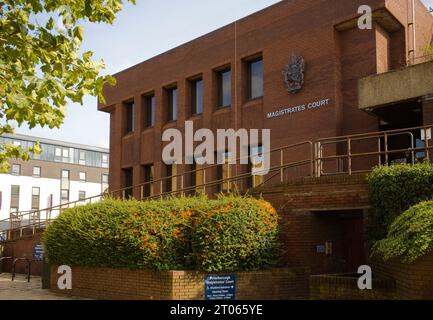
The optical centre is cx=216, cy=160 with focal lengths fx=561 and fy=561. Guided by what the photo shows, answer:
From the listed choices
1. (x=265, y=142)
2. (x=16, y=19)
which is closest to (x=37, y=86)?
(x=16, y=19)

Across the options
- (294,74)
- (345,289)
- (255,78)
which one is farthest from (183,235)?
(255,78)

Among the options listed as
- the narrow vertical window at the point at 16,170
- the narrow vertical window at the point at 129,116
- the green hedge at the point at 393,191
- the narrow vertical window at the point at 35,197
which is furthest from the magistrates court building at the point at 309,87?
the narrow vertical window at the point at 35,197

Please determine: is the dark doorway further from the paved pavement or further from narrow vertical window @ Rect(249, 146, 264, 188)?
the paved pavement

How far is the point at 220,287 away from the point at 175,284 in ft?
3.31

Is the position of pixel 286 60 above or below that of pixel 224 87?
above

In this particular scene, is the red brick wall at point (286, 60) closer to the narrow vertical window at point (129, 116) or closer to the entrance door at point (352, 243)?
the narrow vertical window at point (129, 116)

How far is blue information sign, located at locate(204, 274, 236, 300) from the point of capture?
12203 mm

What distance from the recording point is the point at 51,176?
231ft

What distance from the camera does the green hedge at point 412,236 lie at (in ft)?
30.2

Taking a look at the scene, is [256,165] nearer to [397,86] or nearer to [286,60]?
[286,60]

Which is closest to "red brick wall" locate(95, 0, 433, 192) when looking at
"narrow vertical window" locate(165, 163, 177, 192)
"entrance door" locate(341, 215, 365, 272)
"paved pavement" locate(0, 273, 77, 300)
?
"narrow vertical window" locate(165, 163, 177, 192)

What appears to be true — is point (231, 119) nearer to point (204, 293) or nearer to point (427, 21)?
point (427, 21)

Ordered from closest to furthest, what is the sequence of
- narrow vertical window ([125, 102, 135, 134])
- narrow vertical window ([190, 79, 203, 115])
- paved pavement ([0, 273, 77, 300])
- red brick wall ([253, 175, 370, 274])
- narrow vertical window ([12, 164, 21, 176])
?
red brick wall ([253, 175, 370, 274]) < paved pavement ([0, 273, 77, 300]) < narrow vertical window ([190, 79, 203, 115]) < narrow vertical window ([125, 102, 135, 134]) < narrow vertical window ([12, 164, 21, 176])

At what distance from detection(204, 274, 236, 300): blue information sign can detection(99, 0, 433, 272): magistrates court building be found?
7.42 ft
